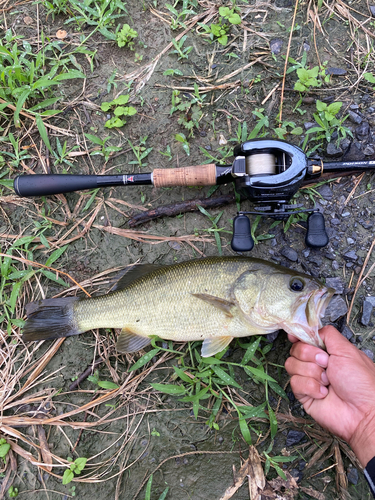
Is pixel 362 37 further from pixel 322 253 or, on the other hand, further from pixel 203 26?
pixel 322 253

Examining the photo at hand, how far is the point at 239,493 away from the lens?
3129 millimetres

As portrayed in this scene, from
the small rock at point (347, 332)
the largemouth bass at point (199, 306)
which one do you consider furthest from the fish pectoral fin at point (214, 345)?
the small rock at point (347, 332)

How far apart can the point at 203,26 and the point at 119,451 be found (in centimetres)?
487

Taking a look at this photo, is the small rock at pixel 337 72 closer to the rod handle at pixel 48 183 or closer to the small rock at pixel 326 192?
the small rock at pixel 326 192

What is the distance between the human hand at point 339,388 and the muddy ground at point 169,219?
0.44 m

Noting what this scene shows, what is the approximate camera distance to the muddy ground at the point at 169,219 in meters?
3.31

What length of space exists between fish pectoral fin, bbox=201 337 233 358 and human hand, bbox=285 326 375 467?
0.64 metres

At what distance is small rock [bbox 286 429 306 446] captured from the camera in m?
3.19

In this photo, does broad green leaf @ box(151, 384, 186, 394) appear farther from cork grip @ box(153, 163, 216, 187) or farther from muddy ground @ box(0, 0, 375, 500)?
cork grip @ box(153, 163, 216, 187)

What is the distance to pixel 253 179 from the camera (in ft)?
9.39

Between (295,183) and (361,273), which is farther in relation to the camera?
(361,273)

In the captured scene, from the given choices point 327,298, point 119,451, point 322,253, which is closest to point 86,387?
point 119,451

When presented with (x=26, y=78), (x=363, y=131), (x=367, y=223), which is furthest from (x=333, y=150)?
(x=26, y=78)

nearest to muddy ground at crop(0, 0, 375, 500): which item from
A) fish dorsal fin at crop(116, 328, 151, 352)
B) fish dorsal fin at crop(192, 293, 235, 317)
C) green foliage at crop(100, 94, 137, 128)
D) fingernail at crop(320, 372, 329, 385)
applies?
green foliage at crop(100, 94, 137, 128)
